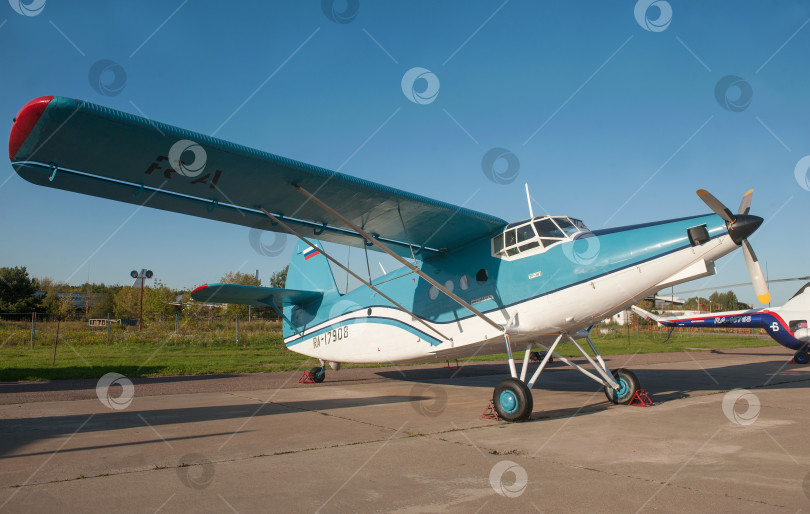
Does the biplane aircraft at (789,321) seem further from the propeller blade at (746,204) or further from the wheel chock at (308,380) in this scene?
the wheel chock at (308,380)

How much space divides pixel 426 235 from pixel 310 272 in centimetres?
587

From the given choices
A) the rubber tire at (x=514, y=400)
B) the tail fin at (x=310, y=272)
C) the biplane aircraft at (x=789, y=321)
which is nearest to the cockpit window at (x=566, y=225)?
the rubber tire at (x=514, y=400)

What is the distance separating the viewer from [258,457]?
5.09 meters

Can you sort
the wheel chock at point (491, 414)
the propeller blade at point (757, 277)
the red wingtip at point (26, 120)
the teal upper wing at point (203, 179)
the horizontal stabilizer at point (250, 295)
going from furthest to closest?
1. the horizontal stabilizer at point (250, 295)
2. the wheel chock at point (491, 414)
3. the propeller blade at point (757, 277)
4. the teal upper wing at point (203, 179)
5. the red wingtip at point (26, 120)

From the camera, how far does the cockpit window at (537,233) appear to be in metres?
7.89

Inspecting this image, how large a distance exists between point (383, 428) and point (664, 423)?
13.0ft

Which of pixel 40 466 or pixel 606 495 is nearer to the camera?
pixel 606 495

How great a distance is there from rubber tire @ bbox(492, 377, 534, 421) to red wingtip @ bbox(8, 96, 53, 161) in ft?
21.9

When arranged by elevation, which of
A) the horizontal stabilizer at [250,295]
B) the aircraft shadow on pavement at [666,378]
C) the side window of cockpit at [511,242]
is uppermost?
the side window of cockpit at [511,242]

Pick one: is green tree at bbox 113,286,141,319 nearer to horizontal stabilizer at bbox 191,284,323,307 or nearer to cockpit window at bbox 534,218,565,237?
horizontal stabilizer at bbox 191,284,323,307

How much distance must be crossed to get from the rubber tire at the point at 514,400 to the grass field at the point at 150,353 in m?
10.8

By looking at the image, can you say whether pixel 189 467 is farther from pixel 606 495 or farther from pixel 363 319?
pixel 363 319

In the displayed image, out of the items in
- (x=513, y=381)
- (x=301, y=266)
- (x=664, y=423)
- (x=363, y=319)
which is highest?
(x=301, y=266)

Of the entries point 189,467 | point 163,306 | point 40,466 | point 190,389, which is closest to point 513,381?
point 189,467
